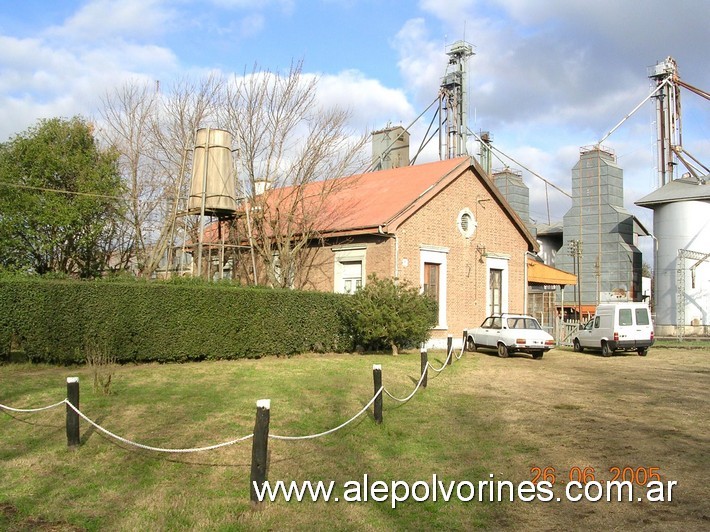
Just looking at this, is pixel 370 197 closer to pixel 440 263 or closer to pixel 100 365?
pixel 440 263

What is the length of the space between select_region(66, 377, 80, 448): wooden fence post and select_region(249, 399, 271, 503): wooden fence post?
3104 mm

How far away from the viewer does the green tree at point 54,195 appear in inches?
734

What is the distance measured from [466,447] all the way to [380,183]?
62.2 ft

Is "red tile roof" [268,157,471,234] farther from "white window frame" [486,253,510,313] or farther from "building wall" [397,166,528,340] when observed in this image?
"white window frame" [486,253,510,313]

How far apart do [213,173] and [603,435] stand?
51.3 feet

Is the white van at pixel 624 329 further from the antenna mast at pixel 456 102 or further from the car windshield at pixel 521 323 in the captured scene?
the antenna mast at pixel 456 102

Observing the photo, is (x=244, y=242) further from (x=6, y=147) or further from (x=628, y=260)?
(x=628, y=260)

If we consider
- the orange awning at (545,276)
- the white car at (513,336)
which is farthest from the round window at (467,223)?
the orange awning at (545,276)

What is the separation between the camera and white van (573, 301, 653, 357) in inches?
944

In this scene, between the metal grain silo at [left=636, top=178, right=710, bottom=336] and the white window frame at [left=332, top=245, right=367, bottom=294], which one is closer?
the white window frame at [left=332, top=245, right=367, bottom=294]

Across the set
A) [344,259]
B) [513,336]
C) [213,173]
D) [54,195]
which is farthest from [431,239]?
[54,195]

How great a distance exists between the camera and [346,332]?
20.0 m

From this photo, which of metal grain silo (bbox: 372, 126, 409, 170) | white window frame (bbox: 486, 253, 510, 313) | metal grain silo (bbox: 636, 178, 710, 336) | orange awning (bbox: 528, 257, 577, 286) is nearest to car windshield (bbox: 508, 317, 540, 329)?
white window frame (bbox: 486, 253, 510, 313)

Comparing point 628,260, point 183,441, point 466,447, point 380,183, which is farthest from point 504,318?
point 628,260
